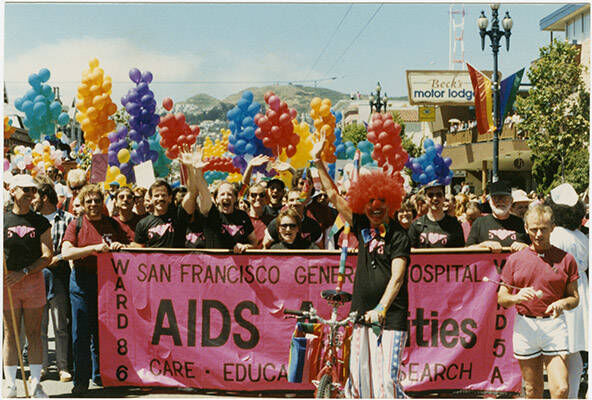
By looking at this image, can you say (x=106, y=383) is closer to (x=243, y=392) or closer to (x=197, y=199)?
(x=243, y=392)

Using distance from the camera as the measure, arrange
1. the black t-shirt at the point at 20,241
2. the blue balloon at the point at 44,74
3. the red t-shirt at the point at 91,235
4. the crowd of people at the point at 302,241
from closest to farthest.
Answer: the crowd of people at the point at 302,241, the black t-shirt at the point at 20,241, the red t-shirt at the point at 91,235, the blue balloon at the point at 44,74

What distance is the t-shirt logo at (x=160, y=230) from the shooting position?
718 centimetres

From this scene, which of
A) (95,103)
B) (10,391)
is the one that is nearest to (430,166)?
(95,103)

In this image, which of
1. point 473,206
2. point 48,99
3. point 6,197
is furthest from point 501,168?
point 6,197

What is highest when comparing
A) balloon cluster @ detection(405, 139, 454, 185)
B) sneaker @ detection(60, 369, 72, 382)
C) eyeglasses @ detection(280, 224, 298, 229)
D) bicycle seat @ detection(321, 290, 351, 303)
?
balloon cluster @ detection(405, 139, 454, 185)

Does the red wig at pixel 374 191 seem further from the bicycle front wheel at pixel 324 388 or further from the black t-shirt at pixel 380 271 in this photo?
the bicycle front wheel at pixel 324 388

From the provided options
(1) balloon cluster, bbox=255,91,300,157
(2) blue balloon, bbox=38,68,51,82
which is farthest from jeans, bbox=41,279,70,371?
(2) blue balloon, bbox=38,68,51,82

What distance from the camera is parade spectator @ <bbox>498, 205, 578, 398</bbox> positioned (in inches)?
215

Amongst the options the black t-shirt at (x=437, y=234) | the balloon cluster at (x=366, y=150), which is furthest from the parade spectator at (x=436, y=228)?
the balloon cluster at (x=366, y=150)

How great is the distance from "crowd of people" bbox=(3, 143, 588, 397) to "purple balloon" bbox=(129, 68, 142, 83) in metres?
15.3

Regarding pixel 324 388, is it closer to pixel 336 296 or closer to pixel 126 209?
pixel 336 296

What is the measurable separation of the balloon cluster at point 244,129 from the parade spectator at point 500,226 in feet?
56.3

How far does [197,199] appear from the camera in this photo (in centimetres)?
695

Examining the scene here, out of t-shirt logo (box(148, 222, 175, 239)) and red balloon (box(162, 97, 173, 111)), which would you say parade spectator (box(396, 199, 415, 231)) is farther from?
red balloon (box(162, 97, 173, 111))
